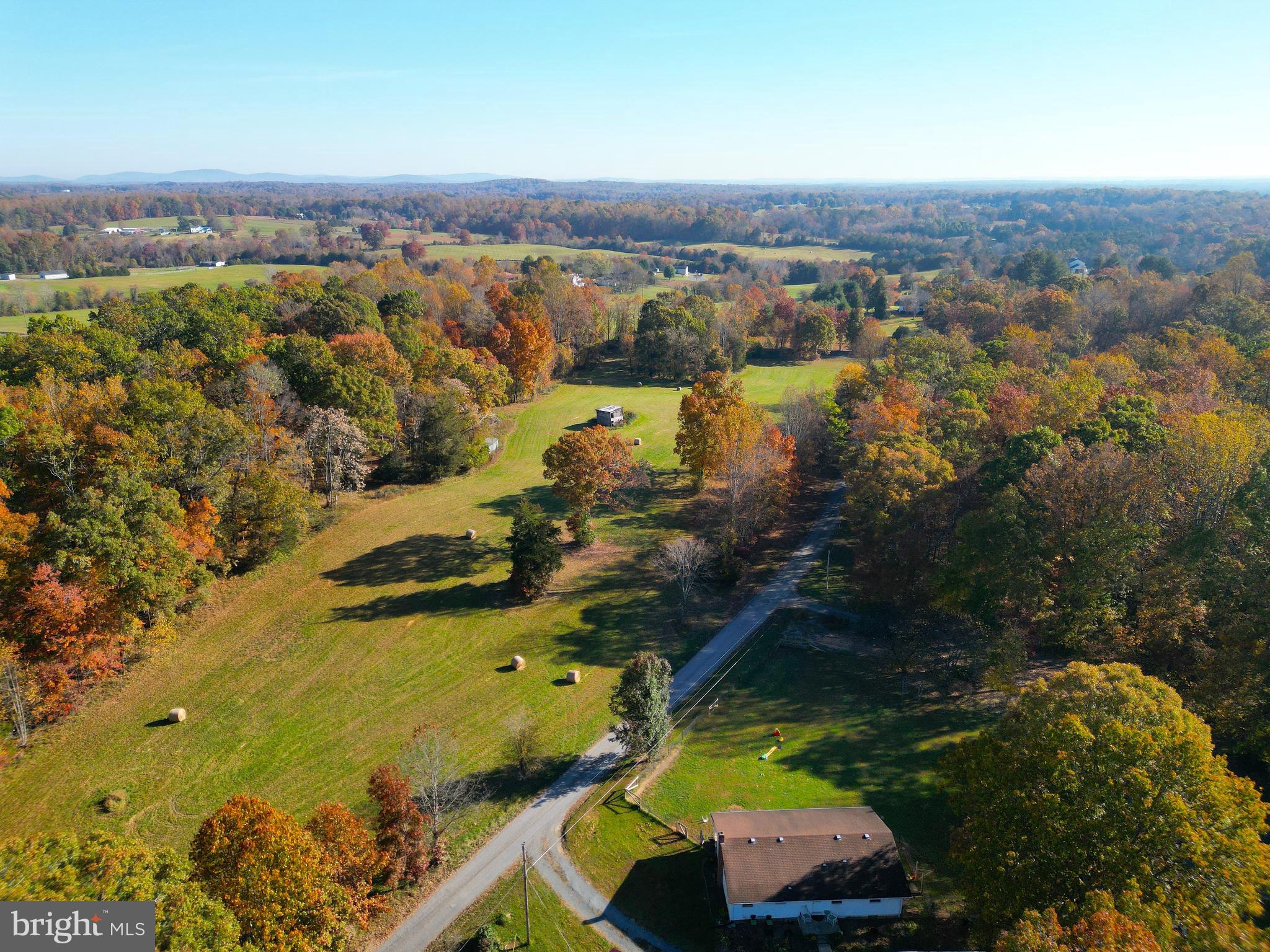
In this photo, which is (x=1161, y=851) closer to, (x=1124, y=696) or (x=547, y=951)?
(x=1124, y=696)

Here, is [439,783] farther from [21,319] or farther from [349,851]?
[21,319]

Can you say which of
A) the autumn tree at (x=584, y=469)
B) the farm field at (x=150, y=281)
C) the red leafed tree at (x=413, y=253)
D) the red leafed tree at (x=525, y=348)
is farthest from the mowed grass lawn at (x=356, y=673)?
the red leafed tree at (x=413, y=253)

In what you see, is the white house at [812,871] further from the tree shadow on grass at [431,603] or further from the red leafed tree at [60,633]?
the red leafed tree at [60,633]

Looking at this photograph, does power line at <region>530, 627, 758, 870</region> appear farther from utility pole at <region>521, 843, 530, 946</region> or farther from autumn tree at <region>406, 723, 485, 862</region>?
autumn tree at <region>406, 723, 485, 862</region>

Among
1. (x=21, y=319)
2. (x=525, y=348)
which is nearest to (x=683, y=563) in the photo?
(x=525, y=348)

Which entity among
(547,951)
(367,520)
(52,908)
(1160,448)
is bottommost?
(547,951)

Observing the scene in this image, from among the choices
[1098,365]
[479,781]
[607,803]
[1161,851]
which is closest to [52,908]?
[479,781]
